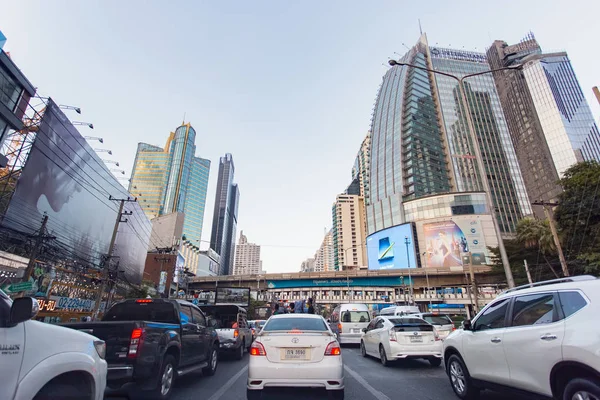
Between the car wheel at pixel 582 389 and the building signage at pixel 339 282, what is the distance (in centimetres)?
5578

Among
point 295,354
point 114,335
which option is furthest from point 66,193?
point 295,354

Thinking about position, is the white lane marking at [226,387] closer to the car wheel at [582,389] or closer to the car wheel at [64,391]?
the car wheel at [64,391]

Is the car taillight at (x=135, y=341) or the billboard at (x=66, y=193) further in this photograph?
the billboard at (x=66, y=193)

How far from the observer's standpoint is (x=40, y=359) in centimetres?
278

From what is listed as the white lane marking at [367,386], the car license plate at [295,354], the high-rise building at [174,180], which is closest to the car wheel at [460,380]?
the white lane marking at [367,386]

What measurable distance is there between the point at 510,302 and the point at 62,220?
117 feet

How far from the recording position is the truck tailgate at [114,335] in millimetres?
5203

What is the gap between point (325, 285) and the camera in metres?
59.0

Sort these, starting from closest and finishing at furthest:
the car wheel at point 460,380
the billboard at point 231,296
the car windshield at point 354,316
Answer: the car wheel at point 460,380 → the car windshield at point 354,316 → the billboard at point 231,296

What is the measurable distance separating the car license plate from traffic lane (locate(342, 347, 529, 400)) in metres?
1.79

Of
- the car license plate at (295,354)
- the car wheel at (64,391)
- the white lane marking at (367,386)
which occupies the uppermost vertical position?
the car license plate at (295,354)

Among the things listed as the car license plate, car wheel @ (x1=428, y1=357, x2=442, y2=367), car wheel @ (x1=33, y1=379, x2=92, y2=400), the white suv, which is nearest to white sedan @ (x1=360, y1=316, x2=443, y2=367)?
car wheel @ (x1=428, y1=357, x2=442, y2=367)

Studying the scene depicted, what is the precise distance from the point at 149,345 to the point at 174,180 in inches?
5725

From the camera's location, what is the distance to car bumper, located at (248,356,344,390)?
5059 mm
